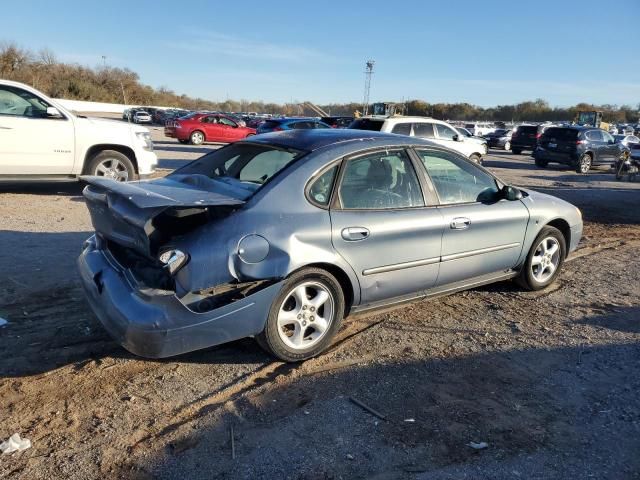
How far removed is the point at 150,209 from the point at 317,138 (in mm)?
1571

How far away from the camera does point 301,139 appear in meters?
4.35

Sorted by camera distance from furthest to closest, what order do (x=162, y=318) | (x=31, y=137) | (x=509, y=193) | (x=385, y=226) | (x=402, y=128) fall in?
1. (x=402, y=128)
2. (x=31, y=137)
3. (x=509, y=193)
4. (x=385, y=226)
5. (x=162, y=318)

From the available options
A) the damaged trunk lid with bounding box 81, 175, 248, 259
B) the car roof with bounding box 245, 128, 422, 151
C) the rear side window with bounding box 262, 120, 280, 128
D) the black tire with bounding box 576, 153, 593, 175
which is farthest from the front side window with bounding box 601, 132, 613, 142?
the damaged trunk lid with bounding box 81, 175, 248, 259

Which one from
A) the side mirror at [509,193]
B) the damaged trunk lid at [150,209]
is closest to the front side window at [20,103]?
the damaged trunk lid at [150,209]

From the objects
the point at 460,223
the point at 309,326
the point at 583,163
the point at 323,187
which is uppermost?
the point at 323,187

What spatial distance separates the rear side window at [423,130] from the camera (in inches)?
583

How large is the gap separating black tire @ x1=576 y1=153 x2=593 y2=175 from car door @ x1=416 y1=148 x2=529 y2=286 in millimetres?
17007

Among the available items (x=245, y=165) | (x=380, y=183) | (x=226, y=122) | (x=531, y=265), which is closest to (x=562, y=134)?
(x=226, y=122)

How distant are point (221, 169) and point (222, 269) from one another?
145cm

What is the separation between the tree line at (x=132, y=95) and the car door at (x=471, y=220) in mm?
57450

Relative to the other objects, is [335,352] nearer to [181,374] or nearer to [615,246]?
[181,374]

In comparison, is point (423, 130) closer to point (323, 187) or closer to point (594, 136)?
point (594, 136)

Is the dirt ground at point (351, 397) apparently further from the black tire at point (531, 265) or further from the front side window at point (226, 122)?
the front side window at point (226, 122)

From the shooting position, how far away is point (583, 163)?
66.7ft
